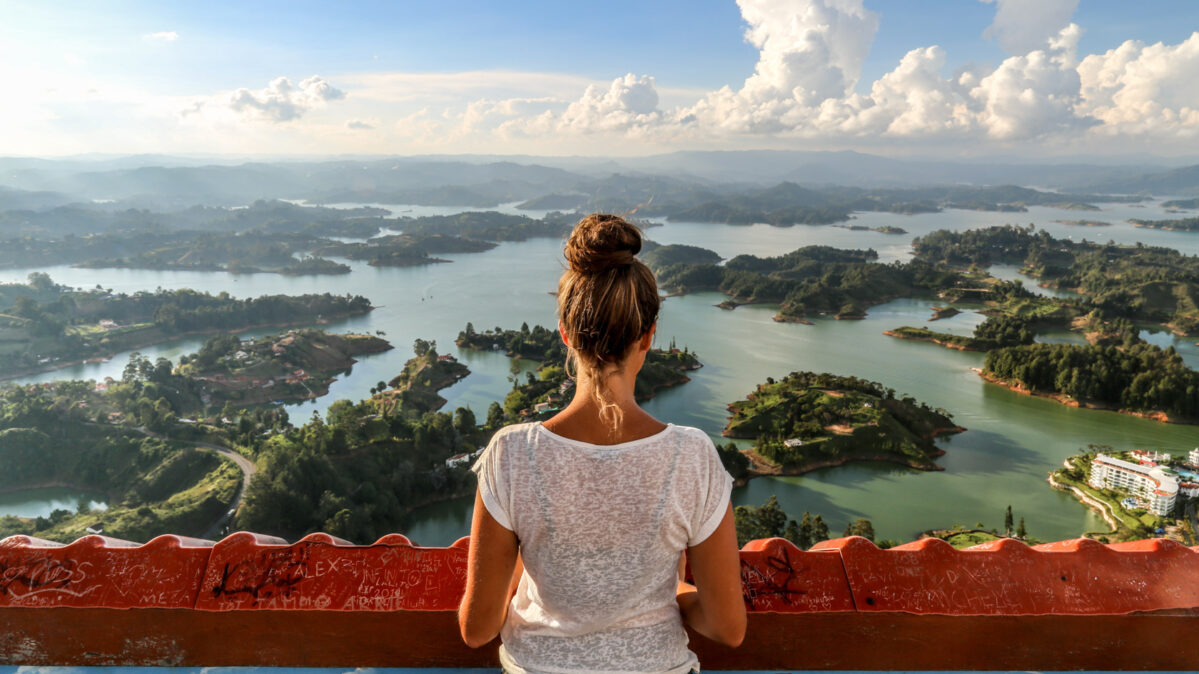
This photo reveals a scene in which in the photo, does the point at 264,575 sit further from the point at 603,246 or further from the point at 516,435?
the point at 603,246

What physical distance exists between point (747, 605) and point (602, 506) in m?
0.39

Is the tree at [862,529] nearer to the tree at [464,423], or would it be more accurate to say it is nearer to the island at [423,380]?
the tree at [464,423]

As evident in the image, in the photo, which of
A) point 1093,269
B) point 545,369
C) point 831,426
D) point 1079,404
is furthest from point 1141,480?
point 1093,269

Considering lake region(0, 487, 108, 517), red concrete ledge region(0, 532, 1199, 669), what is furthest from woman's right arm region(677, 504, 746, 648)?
lake region(0, 487, 108, 517)

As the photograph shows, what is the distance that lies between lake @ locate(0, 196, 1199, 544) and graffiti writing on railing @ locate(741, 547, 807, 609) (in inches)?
19.3

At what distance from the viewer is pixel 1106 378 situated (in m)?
13.8

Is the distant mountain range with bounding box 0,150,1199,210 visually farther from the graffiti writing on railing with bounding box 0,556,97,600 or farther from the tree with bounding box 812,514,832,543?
the graffiti writing on railing with bounding box 0,556,97,600

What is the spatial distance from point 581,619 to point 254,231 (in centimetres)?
4556

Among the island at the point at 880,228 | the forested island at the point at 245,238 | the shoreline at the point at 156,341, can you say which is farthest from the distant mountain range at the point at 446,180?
the shoreline at the point at 156,341

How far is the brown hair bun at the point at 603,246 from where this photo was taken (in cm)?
50

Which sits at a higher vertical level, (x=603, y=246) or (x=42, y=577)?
(x=603, y=246)

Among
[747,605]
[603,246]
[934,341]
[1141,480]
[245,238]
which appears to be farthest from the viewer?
[245,238]

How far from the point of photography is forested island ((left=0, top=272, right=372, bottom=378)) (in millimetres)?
19094

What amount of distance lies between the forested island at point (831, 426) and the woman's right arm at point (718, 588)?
409 inches
